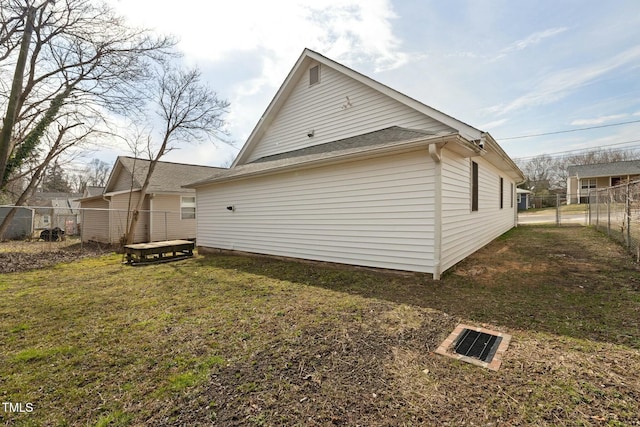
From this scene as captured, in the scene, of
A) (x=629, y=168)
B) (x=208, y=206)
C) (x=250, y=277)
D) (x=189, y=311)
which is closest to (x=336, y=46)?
(x=208, y=206)

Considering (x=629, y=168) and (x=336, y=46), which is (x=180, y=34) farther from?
(x=629, y=168)

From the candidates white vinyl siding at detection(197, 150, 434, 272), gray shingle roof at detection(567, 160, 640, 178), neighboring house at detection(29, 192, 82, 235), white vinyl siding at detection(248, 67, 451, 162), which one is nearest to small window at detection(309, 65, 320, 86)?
white vinyl siding at detection(248, 67, 451, 162)

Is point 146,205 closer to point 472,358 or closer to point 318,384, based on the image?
point 318,384

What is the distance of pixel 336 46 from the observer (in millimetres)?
9641

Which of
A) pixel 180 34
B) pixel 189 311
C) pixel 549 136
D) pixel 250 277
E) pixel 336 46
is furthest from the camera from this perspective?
pixel 549 136

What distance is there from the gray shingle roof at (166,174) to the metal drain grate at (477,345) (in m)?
13.9

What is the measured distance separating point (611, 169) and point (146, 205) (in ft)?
144

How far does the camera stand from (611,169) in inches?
1172

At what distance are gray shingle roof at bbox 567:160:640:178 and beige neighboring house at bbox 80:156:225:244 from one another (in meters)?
40.3

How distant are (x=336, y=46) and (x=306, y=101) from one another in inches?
85.8

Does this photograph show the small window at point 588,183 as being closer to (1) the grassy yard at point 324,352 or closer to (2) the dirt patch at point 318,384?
(1) the grassy yard at point 324,352

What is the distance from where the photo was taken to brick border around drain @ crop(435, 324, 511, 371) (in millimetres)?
2597

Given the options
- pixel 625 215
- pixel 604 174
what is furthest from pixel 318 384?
pixel 604 174

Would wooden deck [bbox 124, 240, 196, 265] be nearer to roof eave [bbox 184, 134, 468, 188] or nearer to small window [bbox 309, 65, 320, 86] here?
roof eave [bbox 184, 134, 468, 188]
